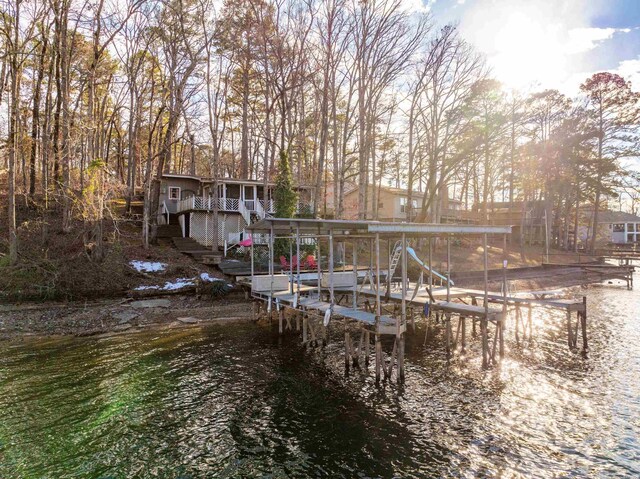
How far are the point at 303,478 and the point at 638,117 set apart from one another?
155ft

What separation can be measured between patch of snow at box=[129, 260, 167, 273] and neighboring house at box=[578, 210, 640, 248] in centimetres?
6851

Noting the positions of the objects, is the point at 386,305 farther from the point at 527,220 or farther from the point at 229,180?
the point at 527,220

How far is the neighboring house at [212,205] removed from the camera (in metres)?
28.5

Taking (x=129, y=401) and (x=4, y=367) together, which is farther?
(x=4, y=367)

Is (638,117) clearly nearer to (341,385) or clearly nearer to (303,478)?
(341,385)

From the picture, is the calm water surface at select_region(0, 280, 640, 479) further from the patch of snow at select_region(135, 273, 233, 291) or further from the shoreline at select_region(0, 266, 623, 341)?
the patch of snow at select_region(135, 273, 233, 291)

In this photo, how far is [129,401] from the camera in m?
8.60

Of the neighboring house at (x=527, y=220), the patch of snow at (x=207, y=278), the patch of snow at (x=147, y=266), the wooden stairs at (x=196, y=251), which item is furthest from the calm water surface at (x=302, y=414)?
the neighboring house at (x=527, y=220)

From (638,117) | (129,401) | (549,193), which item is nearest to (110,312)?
(129,401)

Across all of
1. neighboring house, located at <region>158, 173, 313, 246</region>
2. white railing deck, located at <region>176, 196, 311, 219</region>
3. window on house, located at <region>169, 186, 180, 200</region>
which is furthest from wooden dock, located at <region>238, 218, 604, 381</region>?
window on house, located at <region>169, 186, 180, 200</region>

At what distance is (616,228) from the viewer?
77.3 meters

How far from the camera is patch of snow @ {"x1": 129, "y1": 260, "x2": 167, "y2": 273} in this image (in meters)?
20.5

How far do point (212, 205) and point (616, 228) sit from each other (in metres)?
82.2

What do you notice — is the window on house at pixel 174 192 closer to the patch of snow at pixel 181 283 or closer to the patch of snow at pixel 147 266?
the patch of snow at pixel 147 266
